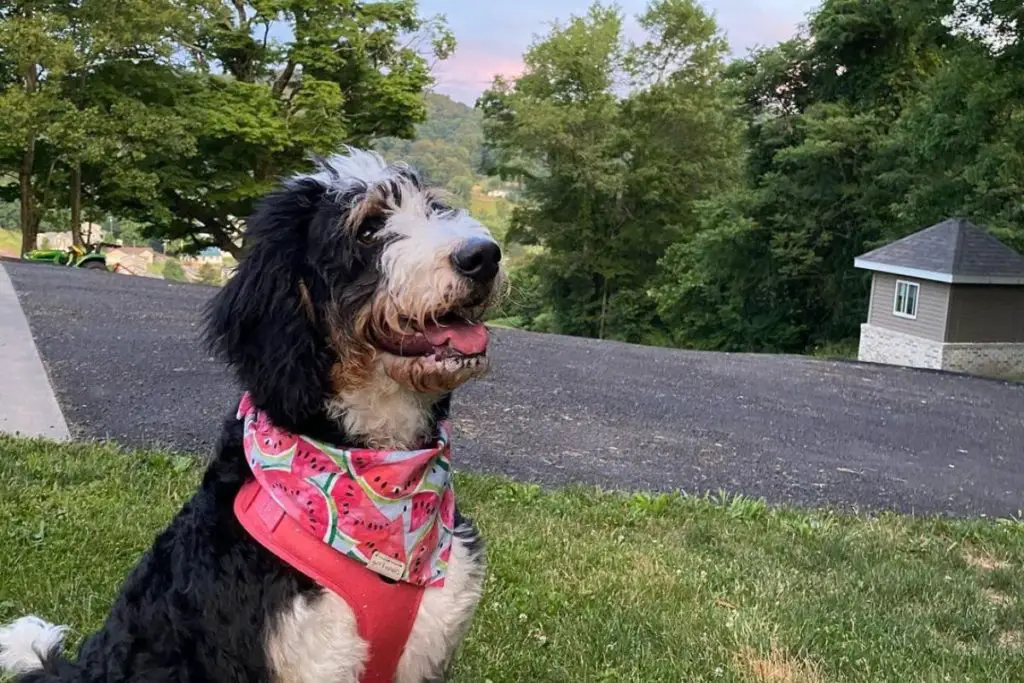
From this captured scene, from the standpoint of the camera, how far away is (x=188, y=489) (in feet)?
16.2

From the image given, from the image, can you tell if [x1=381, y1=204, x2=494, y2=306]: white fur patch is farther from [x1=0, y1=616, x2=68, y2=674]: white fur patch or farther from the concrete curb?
the concrete curb

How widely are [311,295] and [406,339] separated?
0.25 metres

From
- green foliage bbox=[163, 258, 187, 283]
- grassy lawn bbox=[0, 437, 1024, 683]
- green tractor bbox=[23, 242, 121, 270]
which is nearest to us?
grassy lawn bbox=[0, 437, 1024, 683]

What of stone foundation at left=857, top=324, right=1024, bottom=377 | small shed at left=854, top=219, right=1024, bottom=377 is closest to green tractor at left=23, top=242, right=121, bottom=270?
stone foundation at left=857, top=324, right=1024, bottom=377

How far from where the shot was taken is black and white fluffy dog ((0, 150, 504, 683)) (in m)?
2.16

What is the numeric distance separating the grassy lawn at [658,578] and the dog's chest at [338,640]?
1117 millimetres

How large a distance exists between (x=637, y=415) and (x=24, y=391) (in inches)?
209

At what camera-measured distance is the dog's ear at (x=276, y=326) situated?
2.22 m

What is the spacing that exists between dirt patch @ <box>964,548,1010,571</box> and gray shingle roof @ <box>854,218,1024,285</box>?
18.0 metres

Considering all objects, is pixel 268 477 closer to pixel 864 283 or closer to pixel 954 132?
pixel 954 132

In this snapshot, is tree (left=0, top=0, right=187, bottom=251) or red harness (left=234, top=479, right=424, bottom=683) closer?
red harness (left=234, top=479, right=424, bottom=683)

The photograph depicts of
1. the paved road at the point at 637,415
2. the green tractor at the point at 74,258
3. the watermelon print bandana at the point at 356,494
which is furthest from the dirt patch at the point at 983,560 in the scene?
the green tractor at the point at 74,258

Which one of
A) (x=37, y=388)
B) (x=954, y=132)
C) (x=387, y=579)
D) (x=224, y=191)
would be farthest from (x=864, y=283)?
(x=387, y=579)

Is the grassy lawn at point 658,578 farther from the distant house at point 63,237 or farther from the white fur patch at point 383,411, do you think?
the distant house at point 63,237
